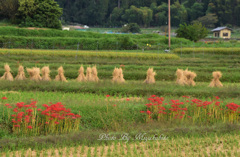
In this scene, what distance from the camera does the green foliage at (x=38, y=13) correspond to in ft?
139

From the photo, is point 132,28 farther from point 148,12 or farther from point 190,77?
point 190,77

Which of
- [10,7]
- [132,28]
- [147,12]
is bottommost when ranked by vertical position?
[132,28]

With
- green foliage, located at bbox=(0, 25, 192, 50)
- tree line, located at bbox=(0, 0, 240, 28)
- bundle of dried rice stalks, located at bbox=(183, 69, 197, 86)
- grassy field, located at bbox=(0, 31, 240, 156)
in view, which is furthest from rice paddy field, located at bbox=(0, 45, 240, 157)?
tree line, located at bbox=(0, 0, 240, 28)

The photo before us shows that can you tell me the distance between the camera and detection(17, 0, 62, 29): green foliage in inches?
1666

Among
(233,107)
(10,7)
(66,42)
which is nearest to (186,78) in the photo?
(233,107)

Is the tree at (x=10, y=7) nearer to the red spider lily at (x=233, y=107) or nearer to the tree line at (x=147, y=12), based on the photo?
the tree line at (x=147, y=12)

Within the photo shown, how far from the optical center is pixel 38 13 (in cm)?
4341

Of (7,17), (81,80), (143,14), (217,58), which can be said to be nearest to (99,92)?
(81,80)

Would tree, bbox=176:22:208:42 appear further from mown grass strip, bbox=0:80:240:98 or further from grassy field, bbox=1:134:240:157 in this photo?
grassy field, bbox=1:134:240:157

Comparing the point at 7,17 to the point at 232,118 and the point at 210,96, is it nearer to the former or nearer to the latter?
the point at 210,96

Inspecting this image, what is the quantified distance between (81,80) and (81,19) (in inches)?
2270

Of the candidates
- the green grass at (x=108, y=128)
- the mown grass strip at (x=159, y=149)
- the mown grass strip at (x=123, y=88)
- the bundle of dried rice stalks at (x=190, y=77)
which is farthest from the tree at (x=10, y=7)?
the mown grass strip at (x=159, y=149)

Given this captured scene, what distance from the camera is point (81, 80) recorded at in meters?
18.1

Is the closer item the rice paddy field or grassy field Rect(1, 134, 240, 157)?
grassy field Rect(1, 134, 240, 157)
